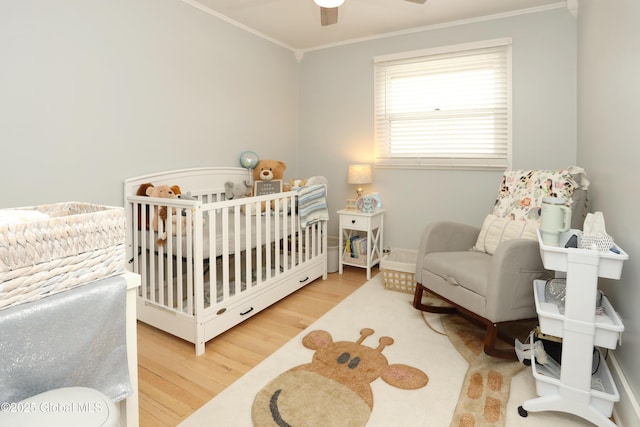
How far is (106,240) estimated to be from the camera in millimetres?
804

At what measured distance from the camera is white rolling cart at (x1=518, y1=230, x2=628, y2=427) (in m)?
1.44

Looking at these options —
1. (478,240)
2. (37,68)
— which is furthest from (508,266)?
(37,68)

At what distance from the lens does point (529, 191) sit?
246 cm

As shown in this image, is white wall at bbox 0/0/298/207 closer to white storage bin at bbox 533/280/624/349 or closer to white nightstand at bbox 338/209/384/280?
white nightstand at bbox 338/209/384/280

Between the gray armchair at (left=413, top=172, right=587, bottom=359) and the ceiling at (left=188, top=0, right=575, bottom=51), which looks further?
the ceiling at (left=188, top=0, right=575, bottom=51)

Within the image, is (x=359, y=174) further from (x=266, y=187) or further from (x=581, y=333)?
(x=581, y=333)

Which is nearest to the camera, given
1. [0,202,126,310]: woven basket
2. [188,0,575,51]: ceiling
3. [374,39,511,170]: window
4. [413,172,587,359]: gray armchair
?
[0,202,126,310]: woven basket

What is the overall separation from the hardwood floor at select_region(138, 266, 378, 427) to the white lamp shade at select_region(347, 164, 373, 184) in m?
1.19

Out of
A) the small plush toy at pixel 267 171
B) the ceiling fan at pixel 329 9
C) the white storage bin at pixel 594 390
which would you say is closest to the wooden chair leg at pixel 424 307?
the white storage bin at pixel 594 390

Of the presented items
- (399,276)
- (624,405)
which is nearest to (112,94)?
(399,276)

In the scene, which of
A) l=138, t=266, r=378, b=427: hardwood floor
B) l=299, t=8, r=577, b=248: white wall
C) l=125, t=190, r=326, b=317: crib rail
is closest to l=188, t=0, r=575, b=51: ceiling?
l=299, t=8, r=577, b=248: white wall

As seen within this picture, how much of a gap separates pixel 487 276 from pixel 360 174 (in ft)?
5.70

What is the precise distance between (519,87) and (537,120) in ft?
1.02

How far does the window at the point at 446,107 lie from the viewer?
3100 millimetres
